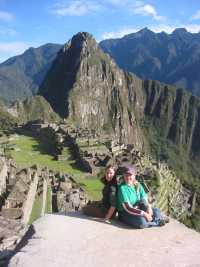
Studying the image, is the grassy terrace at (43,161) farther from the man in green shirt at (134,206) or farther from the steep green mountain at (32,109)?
the steep green mountain at (32,109)

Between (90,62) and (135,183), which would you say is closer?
(135,183)

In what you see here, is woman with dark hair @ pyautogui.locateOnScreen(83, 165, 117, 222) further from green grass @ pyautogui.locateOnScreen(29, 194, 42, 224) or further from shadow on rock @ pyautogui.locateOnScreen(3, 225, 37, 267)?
green grass @ pyautogui.locateOnScreen(29, 194, 42, 224)

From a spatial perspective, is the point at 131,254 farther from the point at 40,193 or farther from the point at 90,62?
the point at 90,62

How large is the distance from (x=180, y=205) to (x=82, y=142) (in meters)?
13.0

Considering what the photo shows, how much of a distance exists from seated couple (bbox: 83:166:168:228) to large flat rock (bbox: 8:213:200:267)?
193mm

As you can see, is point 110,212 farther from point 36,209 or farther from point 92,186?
point 92,186

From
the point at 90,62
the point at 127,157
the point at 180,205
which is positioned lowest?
the point at 180,205

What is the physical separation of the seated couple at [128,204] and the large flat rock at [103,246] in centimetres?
19

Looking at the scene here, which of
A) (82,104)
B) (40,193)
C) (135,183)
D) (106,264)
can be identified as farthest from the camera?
(82,104)

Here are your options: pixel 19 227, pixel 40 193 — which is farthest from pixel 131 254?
pixel 40 193

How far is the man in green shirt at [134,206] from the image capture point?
423 inches

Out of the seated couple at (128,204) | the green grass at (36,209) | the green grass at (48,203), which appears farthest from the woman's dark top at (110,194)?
the green grass at (48,203)

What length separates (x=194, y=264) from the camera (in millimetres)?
8680

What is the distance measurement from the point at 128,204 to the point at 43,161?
37405 mm
